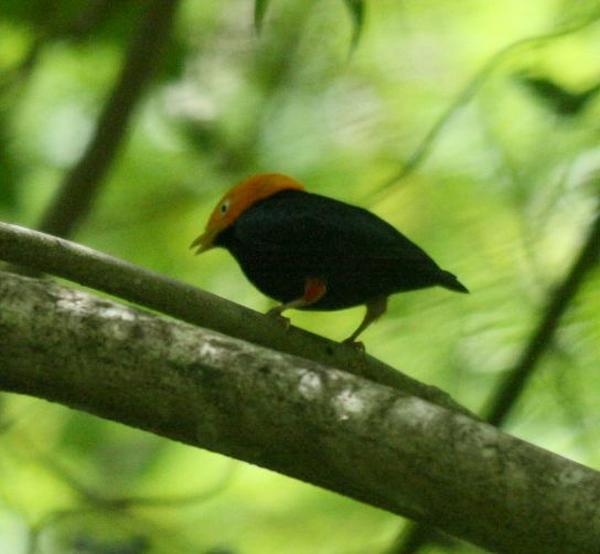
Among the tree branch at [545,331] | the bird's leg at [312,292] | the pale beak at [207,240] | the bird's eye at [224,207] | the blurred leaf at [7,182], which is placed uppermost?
the tree branch at [545,331]

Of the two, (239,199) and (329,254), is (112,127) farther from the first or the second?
(329,254)

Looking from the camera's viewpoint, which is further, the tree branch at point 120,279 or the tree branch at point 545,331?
the tree branch at point 545,331

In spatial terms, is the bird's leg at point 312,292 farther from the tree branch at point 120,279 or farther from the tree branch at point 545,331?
the tree branch at point 120,279

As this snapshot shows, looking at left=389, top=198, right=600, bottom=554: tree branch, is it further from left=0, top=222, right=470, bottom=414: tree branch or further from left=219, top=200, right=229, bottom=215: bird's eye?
left=219, top=200, right=229, bottom=215: bird's eye

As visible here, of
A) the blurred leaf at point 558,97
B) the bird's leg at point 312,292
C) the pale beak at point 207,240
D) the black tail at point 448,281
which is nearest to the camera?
the blurred leaf at point 558,97

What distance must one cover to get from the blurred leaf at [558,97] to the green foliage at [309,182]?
0.56 m

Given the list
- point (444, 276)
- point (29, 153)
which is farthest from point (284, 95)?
point (444, 276)

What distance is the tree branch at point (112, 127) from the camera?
185 inches

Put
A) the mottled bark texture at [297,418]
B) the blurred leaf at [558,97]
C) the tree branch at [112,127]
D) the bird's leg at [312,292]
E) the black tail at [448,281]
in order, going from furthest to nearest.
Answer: the tree branch at [112,127] → the bird's leg at [312,292] → the black tail at [448,281] → the blurred leaf at [558,97] → the mottled bark texture at [297,418]

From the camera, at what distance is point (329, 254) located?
14.0 feet

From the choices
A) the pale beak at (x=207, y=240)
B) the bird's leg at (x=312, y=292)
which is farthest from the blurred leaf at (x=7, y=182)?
the bird's leg at (x=312, y=292)

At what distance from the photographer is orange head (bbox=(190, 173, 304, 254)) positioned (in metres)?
4.79

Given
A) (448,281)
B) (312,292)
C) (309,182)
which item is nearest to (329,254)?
(312,292)

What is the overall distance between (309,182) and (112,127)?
3.77ft
